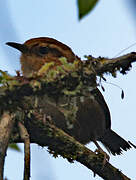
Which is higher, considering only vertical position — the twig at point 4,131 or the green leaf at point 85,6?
the green leaf at point 85,6

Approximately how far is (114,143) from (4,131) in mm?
3604

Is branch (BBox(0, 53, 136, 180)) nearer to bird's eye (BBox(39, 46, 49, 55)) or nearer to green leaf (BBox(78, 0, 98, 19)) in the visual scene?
green leaf (BBox(78, 0, 98, 19))

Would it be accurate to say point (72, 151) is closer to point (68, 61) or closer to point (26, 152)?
point (26, 152)

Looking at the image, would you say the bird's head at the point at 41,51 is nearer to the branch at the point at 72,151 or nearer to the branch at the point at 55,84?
the branch at the point at 72,151

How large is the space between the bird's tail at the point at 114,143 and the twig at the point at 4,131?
336cm

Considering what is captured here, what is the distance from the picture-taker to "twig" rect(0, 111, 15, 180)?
2.19 m

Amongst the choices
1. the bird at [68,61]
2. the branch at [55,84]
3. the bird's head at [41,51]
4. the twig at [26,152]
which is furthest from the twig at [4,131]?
the bird's head at [41,51]

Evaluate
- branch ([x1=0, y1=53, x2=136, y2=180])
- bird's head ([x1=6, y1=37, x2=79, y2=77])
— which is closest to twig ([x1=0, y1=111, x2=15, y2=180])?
branch ([x1=0, y1=53, x2=136, y2=180])

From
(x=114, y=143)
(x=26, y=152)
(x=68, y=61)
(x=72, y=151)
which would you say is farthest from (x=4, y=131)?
(x=114, y=143)

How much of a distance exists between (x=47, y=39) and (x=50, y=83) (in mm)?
3129

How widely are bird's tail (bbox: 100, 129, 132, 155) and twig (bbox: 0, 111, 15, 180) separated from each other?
3.36 metres

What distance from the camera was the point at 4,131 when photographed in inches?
93.8

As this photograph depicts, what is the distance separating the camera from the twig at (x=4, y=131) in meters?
2.19

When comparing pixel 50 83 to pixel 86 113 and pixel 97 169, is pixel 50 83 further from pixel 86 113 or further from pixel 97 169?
pixel 86 113
